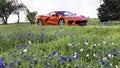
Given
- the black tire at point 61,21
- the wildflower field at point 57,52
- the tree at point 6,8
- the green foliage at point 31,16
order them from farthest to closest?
the tree at point 6,8, the green foliage at point 31,16, the black tire at point 61,21, the wildflower field at point 57,52

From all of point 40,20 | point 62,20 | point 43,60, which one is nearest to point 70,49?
point 43,60

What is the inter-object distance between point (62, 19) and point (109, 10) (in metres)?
13.2

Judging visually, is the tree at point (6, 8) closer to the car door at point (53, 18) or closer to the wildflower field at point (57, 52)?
the car door at point (53, 18)

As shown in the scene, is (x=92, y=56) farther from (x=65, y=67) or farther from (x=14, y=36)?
(x=14, y=36)

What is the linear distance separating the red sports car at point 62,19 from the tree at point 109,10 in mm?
10792

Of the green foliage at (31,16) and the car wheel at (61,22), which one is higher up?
the car wheel at (61,22)

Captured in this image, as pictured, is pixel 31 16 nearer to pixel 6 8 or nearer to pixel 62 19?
pixel 6 8

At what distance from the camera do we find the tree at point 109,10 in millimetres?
40438

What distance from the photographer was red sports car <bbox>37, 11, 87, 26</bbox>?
1125 inches

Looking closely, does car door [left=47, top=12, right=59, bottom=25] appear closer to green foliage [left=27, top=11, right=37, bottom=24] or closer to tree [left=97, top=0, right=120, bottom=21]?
tree [left=97, top=0, right=120, bottom=21]

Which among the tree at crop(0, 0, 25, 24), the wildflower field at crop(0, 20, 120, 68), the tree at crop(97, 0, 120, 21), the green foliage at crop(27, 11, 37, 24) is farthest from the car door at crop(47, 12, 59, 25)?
the tree at crop(0, 0, 25, 24)

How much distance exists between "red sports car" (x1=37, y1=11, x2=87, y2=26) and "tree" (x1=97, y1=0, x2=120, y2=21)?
1079 cm

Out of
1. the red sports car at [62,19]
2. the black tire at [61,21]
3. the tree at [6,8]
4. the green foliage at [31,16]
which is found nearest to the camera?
the red sports car at [62,19]

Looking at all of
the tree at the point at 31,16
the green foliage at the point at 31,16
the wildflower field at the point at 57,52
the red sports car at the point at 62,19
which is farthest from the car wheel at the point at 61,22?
the tree at the point at 31,16
